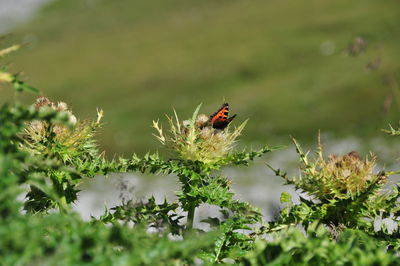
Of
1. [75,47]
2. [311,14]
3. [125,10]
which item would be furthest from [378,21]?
[125,10]

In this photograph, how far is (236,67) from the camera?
53781 mm

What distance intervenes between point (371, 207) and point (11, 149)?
2466 millimetres

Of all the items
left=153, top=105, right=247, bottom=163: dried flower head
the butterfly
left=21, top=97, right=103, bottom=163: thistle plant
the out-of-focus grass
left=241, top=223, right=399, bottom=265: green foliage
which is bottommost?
left=241, top=223, right=399, bottom=265: green foliage

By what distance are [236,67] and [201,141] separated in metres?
50.1

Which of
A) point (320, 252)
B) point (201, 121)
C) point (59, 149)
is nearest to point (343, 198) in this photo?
point (201, 121)

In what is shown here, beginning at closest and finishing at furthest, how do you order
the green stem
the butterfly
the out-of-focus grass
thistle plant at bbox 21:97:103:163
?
the green stem
thistle plant at bbox 21:97:103:163
the butterfly
the out-of-focus grass

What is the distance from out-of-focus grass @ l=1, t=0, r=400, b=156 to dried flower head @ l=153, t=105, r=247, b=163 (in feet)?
66.1

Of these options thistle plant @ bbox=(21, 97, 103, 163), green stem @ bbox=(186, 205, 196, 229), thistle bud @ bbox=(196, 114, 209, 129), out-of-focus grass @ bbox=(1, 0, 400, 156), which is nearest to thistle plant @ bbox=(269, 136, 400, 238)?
green stem @ bbox=(186, 205, 196, 229)

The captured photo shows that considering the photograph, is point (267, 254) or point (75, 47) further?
point (75, 47)

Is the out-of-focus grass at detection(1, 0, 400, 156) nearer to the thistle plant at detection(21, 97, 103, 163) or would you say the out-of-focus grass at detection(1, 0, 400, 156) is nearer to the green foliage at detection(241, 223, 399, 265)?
the thistle plant at detection(21, 97, 103, 163)

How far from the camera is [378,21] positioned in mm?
55594

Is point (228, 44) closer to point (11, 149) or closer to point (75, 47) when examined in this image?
point (75, 47)

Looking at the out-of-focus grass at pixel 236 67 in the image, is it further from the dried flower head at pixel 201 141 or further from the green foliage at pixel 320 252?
the green foliage at pixel 320 252

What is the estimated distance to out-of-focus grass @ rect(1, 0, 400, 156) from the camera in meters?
39.1
